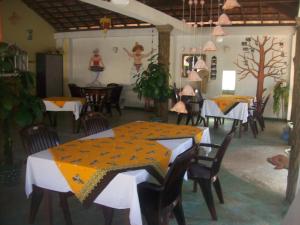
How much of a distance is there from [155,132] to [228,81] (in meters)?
6.18

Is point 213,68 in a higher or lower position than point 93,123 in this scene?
higher

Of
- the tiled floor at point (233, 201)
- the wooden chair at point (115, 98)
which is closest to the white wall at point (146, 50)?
the wooden chair at point (115, 98)

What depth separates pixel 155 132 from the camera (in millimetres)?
3533

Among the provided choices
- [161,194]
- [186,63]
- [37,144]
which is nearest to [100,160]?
[161,194]

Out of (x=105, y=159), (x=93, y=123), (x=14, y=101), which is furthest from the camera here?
(x=93, y=123)

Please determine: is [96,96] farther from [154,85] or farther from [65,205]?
[65,205]

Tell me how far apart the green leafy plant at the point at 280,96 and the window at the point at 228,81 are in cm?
125

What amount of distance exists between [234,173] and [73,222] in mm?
2356

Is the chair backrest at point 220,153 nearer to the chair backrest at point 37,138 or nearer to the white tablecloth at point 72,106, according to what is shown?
the chair backrest at point 37,138

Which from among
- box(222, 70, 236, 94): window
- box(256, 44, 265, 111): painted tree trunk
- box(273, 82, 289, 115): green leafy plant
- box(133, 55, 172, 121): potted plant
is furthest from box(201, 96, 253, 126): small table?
box(222, 70, 236, 94): window

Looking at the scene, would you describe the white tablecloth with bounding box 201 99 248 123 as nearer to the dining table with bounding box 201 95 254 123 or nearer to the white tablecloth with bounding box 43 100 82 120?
the dining table with bounding box 201 95 254 123

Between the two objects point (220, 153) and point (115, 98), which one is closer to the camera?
point (220, 153)

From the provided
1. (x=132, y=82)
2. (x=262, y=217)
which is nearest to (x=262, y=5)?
(x=132, y=82)

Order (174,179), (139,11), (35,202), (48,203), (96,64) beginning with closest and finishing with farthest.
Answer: (174,179) < (48,203) < (35,202) < (139,11) < (96,64)
